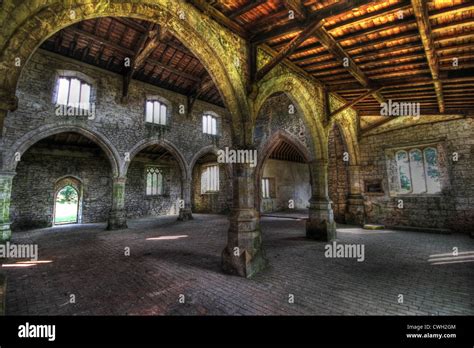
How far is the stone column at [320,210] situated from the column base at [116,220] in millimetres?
8288

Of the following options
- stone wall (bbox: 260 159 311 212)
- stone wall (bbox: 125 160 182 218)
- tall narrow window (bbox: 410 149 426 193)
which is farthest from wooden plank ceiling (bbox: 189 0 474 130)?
stone wall (bbox: 125 160 182 218)

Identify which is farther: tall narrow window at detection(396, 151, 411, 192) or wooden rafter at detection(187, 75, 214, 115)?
wooden rafter at detection(187, 75, 214, 115)

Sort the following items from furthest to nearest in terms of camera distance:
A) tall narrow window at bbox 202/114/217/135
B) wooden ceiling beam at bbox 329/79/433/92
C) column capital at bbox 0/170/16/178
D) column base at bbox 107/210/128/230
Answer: tall narrow window at bbox 202/114/217/135
column base at bbox 107/210/128/230
column capital at bbox 0/170/16/178
wooden ceiling beam at bbox 329/79/433/92

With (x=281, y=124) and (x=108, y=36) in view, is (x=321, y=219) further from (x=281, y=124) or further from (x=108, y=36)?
(x=108, y=36)

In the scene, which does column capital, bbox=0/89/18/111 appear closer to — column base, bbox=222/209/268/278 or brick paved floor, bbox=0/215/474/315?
brick paved floor, bbox=0/215/474/315

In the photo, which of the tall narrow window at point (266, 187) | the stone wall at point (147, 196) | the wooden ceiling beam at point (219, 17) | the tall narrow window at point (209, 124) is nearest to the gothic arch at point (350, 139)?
the wooden ceiling beam at point (219, 17)

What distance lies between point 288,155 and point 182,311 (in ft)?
55.2

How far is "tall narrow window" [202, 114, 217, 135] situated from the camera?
47.5ft

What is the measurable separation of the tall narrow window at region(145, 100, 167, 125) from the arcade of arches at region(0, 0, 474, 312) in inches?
2.3

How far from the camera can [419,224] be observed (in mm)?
8242

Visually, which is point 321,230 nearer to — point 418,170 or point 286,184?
point 418,170

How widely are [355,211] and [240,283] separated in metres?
7.97

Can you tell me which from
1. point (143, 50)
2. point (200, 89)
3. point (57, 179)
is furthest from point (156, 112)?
point (57, 179)
